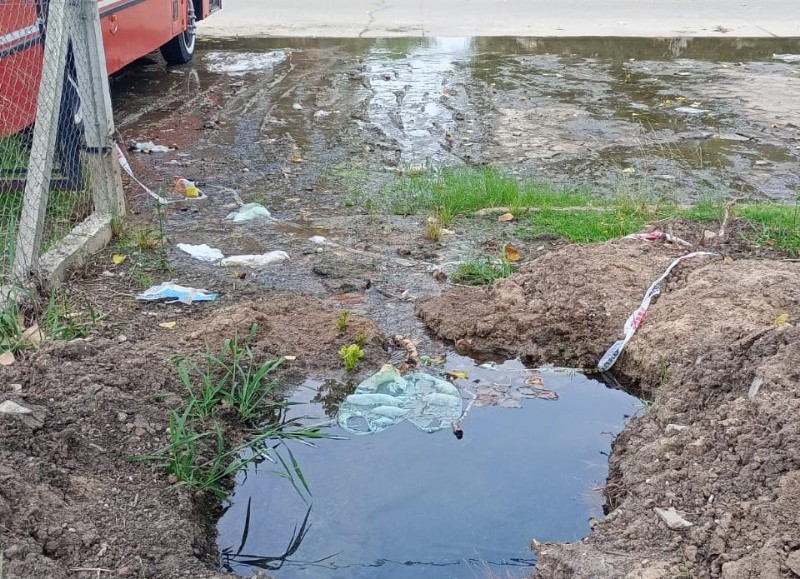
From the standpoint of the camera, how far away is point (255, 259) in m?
4.79

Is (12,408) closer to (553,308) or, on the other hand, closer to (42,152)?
(42,152)

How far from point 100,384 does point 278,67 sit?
7.65 metres

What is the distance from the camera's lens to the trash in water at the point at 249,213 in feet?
17.9

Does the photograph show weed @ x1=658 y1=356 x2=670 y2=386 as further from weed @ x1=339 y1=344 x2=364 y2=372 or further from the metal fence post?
the metal fence post

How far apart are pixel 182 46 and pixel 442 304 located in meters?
7.38

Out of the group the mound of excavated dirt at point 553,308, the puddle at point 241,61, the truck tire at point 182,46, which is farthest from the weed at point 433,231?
the truck tire at point 182,46

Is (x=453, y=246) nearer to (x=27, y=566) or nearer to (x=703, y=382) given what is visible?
(x=703, y=382)

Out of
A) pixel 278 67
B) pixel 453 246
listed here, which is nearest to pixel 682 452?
pixel 453 246

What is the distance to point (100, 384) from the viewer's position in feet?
10.6

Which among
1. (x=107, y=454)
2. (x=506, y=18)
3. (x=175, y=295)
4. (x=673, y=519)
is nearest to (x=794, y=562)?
(x=673, y=519)

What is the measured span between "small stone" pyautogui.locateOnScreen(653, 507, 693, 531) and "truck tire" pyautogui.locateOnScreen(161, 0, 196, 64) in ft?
29.7

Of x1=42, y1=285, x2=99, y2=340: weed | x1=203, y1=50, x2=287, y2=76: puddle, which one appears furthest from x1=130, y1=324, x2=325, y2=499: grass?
x1=203, y1=50, x2=287, y2=76: puddle

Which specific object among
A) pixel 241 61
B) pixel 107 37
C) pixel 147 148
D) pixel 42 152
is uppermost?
pixel 107 37

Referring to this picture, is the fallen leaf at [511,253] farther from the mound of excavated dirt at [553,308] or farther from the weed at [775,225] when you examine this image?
the weed at [775,225]
